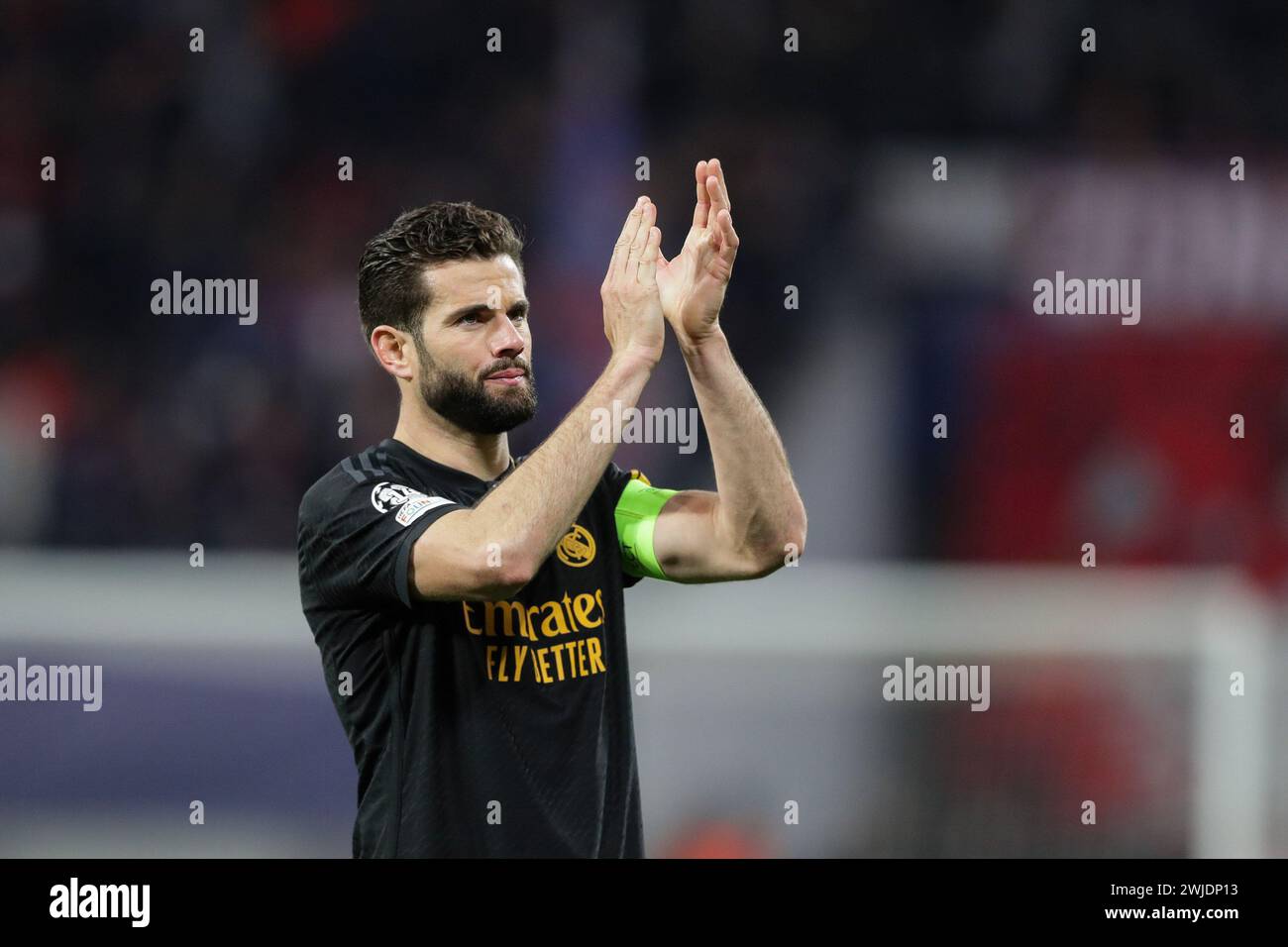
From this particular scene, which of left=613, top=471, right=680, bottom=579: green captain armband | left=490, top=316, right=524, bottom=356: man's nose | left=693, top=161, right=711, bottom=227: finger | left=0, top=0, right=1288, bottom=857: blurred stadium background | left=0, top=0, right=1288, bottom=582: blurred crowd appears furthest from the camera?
left=0, top=0, right=1288, bottom=582: blurred crowd

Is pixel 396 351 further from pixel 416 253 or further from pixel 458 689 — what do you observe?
pixel 458 689

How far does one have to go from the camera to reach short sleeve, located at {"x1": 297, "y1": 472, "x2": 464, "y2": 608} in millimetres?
2807

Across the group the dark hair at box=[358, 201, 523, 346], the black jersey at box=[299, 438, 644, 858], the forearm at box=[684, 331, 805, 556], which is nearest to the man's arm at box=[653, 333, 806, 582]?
the forearm at box=[684, 331, 805, 556]

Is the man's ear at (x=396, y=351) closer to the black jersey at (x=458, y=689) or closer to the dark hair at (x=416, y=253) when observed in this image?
the dark hair at (x=416, y=253)

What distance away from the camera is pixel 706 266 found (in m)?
3.10

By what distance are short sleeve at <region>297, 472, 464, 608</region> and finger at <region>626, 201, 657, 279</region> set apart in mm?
602

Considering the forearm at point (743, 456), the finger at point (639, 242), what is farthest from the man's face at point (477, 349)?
the forearm at point (743, 456)

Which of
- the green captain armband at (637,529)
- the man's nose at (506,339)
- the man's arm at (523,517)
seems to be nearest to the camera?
the man's arm at (523,517)

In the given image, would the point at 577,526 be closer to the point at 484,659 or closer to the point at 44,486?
the point at 484,659

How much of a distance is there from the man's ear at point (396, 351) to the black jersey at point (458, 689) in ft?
0.61

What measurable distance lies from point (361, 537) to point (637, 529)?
65 cm

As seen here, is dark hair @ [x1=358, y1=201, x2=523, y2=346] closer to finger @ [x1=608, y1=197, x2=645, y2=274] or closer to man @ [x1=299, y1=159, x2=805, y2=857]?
man @ [x1=299, y1=159, x2=805, y2=857]

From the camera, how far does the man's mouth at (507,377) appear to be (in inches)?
117
